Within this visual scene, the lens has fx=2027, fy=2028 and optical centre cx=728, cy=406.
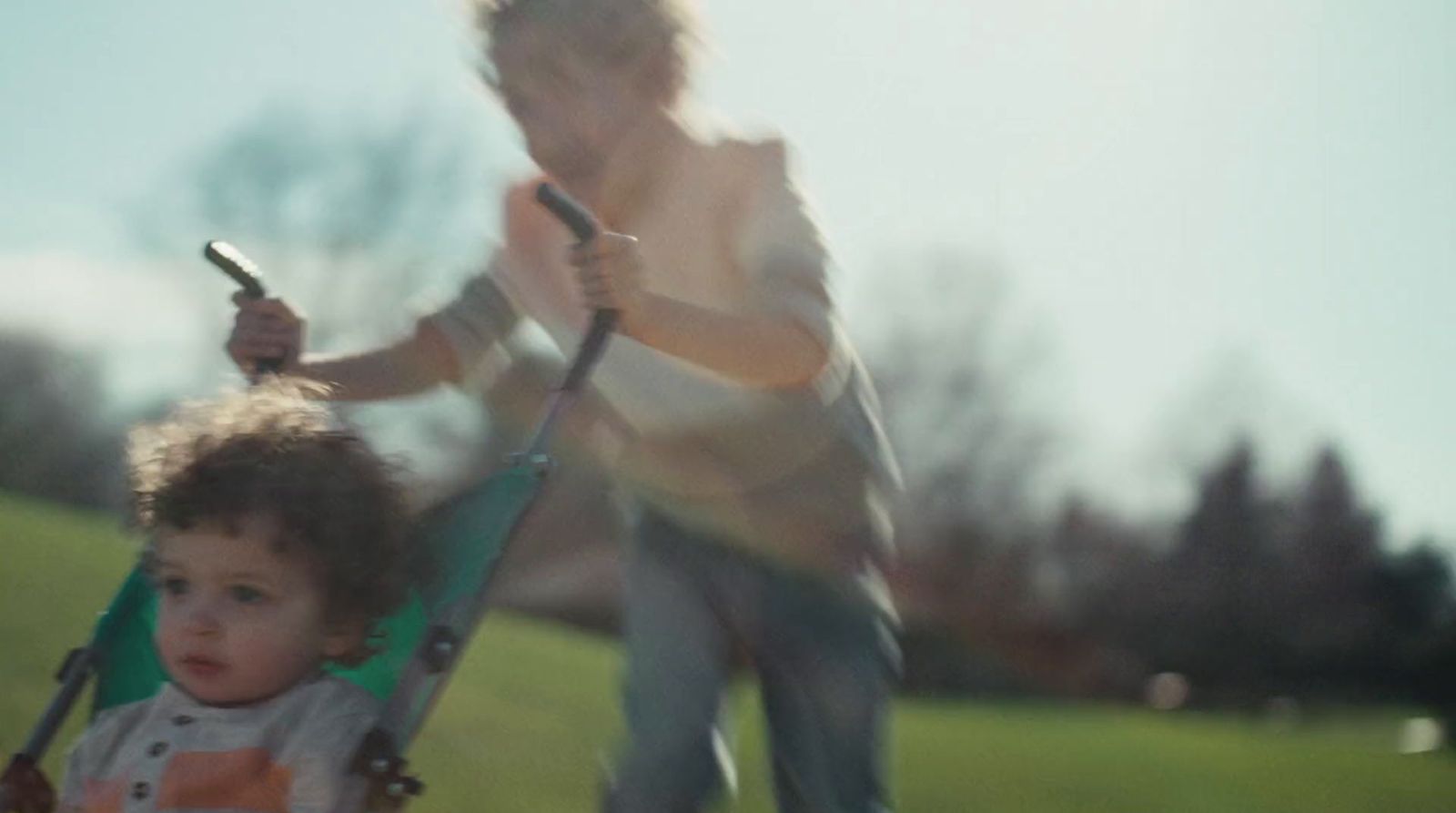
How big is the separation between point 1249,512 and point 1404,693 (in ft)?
12.9

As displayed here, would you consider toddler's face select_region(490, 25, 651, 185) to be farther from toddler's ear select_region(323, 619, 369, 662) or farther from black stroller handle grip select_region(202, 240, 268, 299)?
toddler's ear select_region(323, 619, 369, 662)

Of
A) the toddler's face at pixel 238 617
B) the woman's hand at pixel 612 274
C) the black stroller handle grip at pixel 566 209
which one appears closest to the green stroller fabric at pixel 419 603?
the toddler's face at pixel 238 617

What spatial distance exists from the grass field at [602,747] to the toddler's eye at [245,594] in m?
2.60

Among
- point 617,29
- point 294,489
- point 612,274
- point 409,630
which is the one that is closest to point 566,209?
point 612,274

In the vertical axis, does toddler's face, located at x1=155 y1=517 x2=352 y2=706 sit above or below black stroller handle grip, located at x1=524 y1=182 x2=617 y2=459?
below

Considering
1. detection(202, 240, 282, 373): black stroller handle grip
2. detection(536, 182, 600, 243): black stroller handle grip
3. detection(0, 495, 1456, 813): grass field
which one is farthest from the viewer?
detection(0, 495, 1456, 813): grass field

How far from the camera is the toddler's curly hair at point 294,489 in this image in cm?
284

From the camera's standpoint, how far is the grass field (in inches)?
247

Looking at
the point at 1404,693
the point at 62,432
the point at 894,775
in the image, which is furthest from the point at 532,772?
the point at 1404,693

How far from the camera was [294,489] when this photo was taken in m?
2.85

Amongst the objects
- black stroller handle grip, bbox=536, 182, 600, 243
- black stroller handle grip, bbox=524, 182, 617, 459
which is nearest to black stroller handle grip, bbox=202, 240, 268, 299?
black stroller handle grip, bbox=524, 182, 617, 459

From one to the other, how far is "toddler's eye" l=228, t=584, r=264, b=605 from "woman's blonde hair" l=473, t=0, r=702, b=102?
85 cm

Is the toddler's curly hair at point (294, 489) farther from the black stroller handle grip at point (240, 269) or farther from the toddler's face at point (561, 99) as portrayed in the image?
the toddler's face at point (561, 99)

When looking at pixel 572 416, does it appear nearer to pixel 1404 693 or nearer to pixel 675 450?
pixel 675 450
